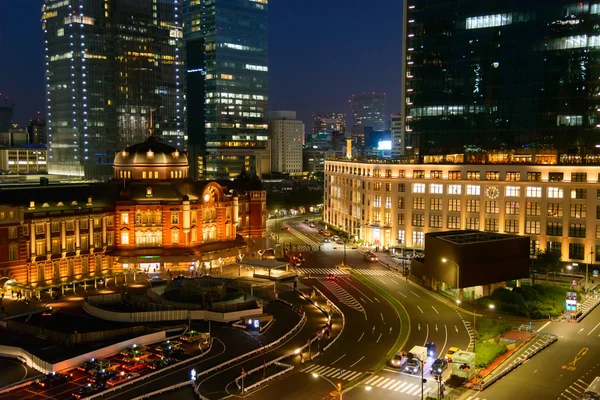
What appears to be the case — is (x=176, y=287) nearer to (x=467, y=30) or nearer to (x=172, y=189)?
(x=172, y=189)

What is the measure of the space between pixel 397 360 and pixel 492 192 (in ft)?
214

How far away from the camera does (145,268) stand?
105 metres

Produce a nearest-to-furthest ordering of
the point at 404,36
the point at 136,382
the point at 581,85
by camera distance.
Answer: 1. the point at 136,382
2. the point at 581,85
3. the point at 404,36

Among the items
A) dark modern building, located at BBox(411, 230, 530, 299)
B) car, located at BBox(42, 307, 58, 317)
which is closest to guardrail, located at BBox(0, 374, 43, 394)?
car, located at BBox(42, 307, 58, 317)

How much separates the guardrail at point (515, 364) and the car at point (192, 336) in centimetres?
2969

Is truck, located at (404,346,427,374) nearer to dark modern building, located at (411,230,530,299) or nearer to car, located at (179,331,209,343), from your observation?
car, located at (179,331,209,343)

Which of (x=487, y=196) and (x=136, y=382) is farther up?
(x=487, y=196)

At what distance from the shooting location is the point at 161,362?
61.4 metres

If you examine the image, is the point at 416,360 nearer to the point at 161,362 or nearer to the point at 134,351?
the point at 161,362

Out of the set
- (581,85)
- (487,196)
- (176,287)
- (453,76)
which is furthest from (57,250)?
(581,85)

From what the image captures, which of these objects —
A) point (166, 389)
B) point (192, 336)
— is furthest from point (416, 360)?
point (192, 336)

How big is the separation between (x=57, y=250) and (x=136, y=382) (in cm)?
4535

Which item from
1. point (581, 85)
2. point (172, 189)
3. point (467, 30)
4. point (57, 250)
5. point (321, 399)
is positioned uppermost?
point (467, 30)

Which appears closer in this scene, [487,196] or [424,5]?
[487,196]
